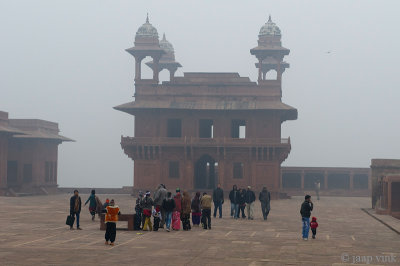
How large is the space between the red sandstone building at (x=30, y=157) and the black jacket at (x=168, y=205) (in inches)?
1286

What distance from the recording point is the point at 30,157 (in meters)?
57.3

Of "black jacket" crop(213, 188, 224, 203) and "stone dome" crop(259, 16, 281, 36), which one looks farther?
"stone dome" crop(259, 16, 281, 36)

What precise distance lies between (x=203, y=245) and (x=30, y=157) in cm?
4225

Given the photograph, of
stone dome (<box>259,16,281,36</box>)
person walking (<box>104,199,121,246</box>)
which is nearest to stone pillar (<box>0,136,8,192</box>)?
stone dome (<box>259,16,281,36</box>)

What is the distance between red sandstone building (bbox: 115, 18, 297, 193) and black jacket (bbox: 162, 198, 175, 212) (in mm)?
29381

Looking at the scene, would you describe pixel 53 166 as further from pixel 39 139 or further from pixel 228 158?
pixel 228 158

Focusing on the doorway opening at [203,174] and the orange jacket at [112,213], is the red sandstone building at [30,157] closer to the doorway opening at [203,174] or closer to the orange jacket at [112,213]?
the doorway opening at [203,174]

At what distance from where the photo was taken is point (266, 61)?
2611 inches

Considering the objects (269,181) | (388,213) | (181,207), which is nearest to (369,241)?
(181,207)

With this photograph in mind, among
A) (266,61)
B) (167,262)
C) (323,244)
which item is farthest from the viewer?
(266,61)

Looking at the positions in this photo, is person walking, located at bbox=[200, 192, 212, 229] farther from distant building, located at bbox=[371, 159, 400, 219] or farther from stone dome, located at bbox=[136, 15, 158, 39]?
stone dome, located at bbox=[136, 15, 158, 39]

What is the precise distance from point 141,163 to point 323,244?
114 feet

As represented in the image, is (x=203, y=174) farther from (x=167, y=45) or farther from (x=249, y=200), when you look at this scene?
(x=249, y=200)

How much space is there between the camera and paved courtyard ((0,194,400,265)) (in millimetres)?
14805
